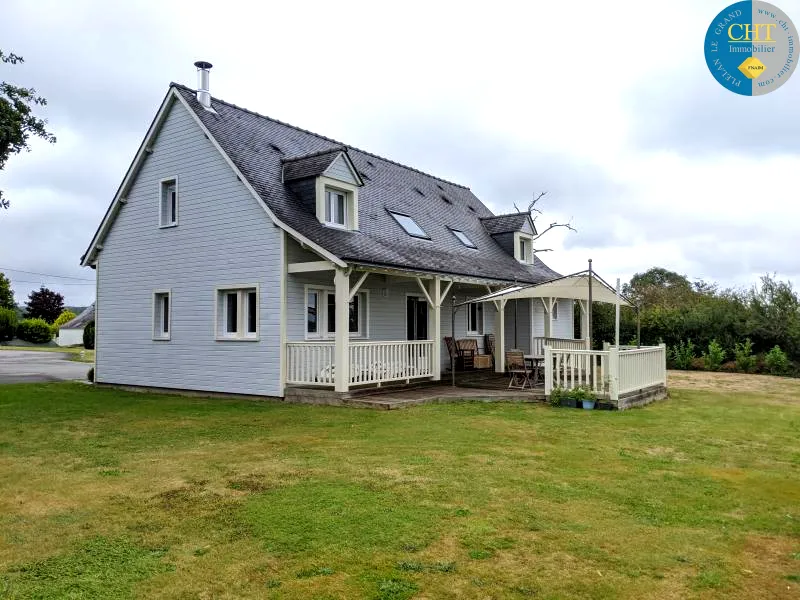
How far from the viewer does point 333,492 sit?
5.87 m

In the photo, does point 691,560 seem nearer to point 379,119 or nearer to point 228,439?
point 228,439

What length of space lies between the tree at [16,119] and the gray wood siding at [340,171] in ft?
25.8

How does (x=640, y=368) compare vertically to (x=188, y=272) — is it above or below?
below

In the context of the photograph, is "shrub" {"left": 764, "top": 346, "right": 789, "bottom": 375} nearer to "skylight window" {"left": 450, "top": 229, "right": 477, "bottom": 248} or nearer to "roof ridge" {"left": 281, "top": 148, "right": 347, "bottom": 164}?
"skylight window" {"left": 450, "top": 229, "right": 477, "bottom": 248}

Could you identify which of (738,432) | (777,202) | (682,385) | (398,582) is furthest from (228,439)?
(777,202)

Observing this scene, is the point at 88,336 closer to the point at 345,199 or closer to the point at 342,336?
the point at 345,199

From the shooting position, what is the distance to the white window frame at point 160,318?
16.0 meters

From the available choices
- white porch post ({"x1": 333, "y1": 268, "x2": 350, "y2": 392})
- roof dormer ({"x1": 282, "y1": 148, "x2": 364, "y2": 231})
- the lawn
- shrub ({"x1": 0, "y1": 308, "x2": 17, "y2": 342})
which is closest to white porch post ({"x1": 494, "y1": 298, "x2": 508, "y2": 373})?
roof dormer ({"x1": 282, "y1": 148, "x2": 364, "y2": 231})

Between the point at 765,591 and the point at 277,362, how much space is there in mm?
11236

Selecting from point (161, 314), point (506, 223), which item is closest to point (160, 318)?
point (161, 314)

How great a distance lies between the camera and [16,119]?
1487 cm

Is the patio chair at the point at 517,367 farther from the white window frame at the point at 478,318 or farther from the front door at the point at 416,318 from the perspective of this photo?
the white window frame at the point at 478,318

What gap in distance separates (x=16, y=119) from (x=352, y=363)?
10771 millimetres

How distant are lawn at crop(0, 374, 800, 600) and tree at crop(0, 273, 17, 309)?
57.2 metres
